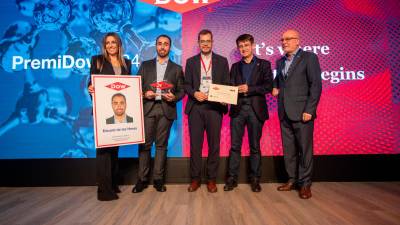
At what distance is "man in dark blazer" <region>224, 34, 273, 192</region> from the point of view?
9.50 feet

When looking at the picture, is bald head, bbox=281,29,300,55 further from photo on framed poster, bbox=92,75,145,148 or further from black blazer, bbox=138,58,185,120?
photo on framed poster, bbox=92,75,145,148

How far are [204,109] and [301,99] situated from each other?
1.04 m

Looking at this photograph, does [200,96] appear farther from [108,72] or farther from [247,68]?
[108,72]

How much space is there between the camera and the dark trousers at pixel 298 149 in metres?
2.77

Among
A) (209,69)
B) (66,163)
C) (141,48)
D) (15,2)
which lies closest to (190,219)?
(209,69)

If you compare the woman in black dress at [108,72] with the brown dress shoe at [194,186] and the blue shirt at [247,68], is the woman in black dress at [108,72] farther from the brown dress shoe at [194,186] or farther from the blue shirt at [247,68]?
the blue shirt at [247,68]

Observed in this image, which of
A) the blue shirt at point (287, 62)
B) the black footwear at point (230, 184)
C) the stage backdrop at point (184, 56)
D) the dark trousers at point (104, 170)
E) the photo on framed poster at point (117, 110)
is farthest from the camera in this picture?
the stage backdrop at point (184, 56)

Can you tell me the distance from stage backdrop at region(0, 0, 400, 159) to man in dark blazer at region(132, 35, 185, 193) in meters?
0.48

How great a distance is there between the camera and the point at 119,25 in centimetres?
346

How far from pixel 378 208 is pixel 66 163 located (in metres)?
3.48

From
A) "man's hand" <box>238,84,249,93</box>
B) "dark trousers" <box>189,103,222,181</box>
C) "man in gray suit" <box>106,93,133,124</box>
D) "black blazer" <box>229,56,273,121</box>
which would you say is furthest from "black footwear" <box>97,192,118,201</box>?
"man's hand" <box>238,84,249,93</box>

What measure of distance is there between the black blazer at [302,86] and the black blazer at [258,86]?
0.21m

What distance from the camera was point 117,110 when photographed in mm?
2572

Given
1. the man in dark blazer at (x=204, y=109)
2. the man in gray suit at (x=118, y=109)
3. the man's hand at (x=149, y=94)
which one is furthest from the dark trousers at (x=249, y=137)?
the man in gray suit at (x=118, y=109)
